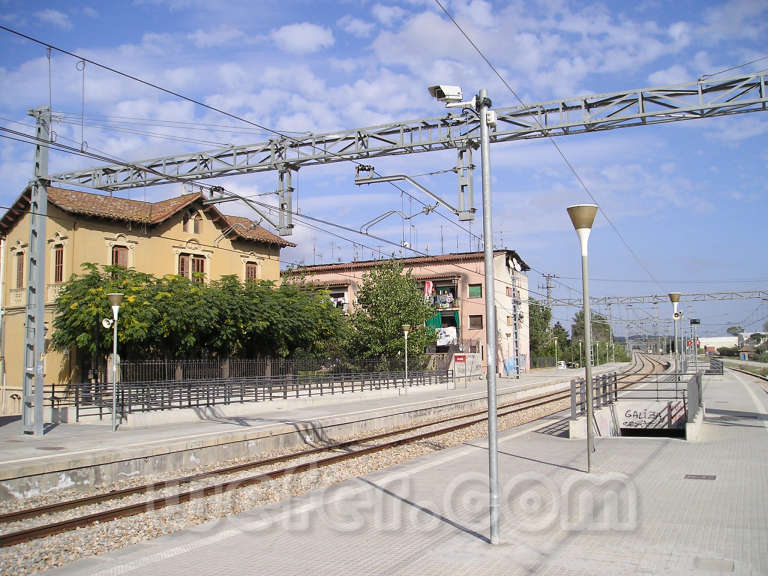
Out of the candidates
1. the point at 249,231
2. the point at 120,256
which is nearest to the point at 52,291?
the point at 120,256

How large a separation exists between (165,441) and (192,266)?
23.3m

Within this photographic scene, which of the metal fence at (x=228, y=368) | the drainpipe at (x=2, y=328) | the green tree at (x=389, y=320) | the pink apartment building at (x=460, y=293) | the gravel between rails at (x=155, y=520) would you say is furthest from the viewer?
the pink apartment building at (x=460, y=293)

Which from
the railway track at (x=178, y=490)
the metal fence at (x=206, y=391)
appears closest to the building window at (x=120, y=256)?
the metal fence at (x=206, y=391)

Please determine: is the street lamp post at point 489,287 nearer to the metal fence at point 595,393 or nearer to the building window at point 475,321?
the metal fence at point 595,393

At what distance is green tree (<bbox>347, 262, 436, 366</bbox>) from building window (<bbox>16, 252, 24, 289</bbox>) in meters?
19.9

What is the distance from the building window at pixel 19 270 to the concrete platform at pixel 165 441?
1556 centimetres

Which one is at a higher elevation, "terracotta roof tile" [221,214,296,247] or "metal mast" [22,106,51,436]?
"terracotta roof tile" [221,214,296,247]

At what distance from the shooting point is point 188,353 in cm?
3262

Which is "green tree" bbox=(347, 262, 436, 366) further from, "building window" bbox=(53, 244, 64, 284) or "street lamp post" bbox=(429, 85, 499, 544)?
"street lamp post" bbox=(429, 85, 499, 544)

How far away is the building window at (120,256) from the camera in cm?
3472

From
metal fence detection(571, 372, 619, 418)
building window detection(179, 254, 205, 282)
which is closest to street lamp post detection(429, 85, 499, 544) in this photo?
metal fence detection(571, 372, 619, 418)

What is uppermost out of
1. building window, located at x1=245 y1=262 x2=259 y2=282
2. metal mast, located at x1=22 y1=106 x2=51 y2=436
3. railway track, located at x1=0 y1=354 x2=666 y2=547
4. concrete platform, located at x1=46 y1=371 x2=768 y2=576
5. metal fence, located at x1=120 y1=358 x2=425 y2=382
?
building window, located at x1=245 y1=262 x2=259 y2=282

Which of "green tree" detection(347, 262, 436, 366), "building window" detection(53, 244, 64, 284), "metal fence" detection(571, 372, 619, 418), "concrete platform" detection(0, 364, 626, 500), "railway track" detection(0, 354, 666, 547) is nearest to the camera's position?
"railway track" detection(0, 354, 666, 547)

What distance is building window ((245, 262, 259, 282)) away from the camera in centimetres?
4216
